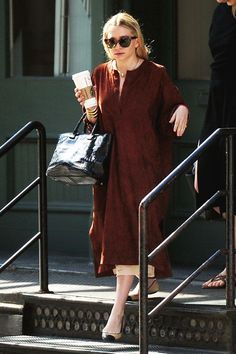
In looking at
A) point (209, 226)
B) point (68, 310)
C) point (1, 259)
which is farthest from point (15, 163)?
point (68, 310)

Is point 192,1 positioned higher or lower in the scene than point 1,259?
higher

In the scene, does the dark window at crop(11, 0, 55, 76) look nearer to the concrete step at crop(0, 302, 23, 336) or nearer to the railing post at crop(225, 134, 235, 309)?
the concrete step at crop(0, 302, 23, 336)

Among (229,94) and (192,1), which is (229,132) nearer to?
(229,94)

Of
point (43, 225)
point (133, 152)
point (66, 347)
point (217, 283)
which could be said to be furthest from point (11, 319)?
point (133, 152)

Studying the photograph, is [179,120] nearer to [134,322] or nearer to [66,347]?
[134,322]

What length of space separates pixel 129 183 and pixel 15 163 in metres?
2.82

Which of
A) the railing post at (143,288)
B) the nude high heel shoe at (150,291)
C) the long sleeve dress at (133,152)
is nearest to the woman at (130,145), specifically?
the long sleeve dress at (133,152)

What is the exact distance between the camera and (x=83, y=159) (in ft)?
25.2

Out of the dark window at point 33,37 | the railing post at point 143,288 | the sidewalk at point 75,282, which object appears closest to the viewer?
the railing post at point 143,288

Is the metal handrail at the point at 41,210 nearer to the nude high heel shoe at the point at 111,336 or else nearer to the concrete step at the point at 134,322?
the concrete step at the point at 134,322

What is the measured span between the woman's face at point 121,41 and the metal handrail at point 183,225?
0.74 meters

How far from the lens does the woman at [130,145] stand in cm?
779

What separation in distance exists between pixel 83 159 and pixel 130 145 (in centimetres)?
30

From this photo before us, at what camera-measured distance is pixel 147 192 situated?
25.6ft
